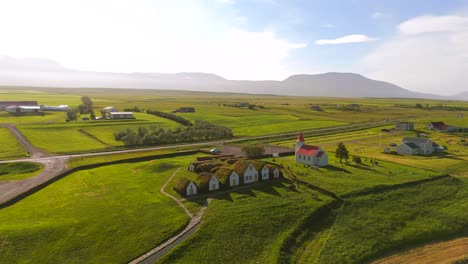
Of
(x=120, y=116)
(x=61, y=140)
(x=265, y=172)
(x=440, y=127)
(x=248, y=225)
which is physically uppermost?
(x=440, y=127)

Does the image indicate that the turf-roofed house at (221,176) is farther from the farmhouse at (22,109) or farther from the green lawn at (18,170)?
the farmhouse at (22,109)

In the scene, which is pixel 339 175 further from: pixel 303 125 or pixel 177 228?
pixel 303 125

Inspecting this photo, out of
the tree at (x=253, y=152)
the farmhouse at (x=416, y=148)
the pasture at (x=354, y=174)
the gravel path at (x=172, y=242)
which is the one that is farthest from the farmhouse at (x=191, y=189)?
the farmhouse at (x=416, y=148)

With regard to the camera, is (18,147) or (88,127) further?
(88,127)

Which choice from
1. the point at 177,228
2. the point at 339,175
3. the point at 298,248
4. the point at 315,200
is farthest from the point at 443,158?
the point at 177,228

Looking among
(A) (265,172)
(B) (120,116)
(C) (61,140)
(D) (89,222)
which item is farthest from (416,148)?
(B) (120,116)

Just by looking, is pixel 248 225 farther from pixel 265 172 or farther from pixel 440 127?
pixel 440 127
